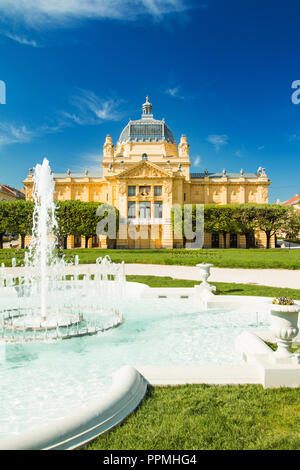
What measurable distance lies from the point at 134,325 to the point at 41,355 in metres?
3.15

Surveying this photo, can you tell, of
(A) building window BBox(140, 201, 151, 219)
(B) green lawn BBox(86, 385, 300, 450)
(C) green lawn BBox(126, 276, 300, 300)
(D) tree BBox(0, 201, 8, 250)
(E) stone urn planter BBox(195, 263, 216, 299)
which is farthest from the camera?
(A) building window BBox(140, 201, 151, 219)

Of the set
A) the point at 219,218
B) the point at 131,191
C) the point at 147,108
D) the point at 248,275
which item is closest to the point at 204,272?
the point at 248,275

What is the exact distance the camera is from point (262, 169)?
60281mm

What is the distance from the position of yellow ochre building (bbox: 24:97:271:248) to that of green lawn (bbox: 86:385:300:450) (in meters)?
44.9

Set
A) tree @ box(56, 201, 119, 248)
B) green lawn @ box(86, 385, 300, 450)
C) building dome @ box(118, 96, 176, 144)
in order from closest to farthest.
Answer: green lawn @ box(86, 385, 300, 450), tree @ box(56, 201, 119, 248), building dome @ box(118, 96, 176, 144)

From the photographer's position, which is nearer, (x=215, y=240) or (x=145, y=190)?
(x=145, y=190)

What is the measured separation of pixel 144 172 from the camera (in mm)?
51312

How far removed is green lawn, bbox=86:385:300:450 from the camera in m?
3.76

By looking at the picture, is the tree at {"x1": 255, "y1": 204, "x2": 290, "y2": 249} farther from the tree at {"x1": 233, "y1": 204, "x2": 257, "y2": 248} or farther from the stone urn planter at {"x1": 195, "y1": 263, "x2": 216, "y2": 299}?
the stone urn planter at {"x1": 195, "y1": 263, "x2": 216, "y2": 299}

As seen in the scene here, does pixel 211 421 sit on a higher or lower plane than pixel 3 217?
lower

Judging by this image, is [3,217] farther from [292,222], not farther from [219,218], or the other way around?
[292,222]

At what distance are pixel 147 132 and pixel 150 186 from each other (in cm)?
1422

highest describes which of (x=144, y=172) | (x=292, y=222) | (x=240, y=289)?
(x=144, y=172)
